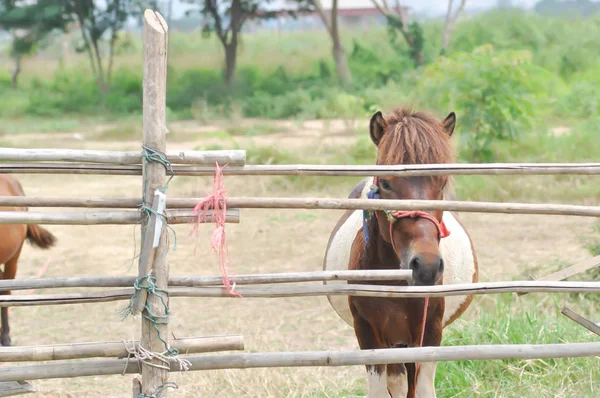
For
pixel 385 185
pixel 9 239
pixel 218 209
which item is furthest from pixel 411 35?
pixel 218 209

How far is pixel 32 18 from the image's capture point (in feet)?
65.6

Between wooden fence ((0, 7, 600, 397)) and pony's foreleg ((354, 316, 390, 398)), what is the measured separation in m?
0.59

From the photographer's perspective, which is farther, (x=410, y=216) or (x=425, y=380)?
(x=425, y=380)

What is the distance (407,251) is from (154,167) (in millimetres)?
1097

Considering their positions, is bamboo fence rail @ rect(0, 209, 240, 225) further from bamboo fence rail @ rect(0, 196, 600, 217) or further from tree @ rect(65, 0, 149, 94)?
tree @ rect(65, 0, 149, 94)

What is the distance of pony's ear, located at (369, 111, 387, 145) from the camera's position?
3328 millimetres

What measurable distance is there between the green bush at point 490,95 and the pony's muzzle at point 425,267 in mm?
7180

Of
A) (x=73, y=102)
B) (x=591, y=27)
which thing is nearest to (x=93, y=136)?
(x=73, y=102)

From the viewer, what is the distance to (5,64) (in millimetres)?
27844

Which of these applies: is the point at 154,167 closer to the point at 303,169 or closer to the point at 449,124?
the point at 303,169

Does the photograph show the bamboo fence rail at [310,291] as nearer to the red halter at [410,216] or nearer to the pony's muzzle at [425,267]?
the pony's muzzle at [425,267]

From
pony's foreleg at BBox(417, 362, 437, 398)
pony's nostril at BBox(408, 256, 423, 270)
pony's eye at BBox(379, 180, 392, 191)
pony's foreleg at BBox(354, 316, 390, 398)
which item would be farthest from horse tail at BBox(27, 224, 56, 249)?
pony's nostril at BBox(408, 256, 423, 270)

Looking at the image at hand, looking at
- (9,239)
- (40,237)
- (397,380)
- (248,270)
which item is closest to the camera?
(397,380)

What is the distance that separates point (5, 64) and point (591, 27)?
70.7ft
